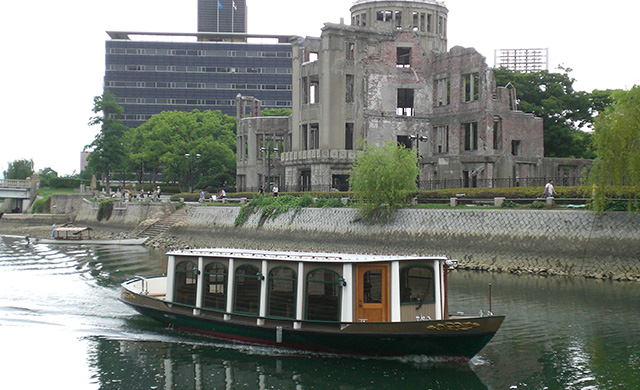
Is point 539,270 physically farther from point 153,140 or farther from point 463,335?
point 153,140

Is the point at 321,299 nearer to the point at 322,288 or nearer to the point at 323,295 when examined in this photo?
the point at 323,295

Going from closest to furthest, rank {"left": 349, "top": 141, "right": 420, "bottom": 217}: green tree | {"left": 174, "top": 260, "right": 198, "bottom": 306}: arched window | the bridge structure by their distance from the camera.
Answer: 1. {"left": 174, "top": 260, "right": 198, "bottom": 306}: arched window
2. {"left": 349, "top": 141, "right": 420, "bottom": 217}: green tree
3. the bridge structure

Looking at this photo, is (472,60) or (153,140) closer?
(472,60)

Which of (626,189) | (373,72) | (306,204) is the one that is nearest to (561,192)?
(626,189)

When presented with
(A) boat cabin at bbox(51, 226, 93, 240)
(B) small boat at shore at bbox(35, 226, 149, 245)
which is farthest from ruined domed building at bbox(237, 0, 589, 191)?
(A) boat cabin at bbox(51, 226, 93, 240)

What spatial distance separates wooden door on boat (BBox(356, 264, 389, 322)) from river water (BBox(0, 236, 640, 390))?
127 cm

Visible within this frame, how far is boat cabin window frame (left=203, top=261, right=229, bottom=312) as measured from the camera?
22484 mm

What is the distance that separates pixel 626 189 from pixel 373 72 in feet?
107

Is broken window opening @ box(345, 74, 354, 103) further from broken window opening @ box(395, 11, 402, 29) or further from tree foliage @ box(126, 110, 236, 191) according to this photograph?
tree foliage @ box(126, 110, 236, 191)

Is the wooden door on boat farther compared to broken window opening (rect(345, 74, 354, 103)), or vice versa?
broken window opening (rect(345, 74, 354, 103))

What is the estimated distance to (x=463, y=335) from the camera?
1891 cm

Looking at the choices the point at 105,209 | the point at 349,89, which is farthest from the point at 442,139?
the point at 105,209

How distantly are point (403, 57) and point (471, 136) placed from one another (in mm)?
10948

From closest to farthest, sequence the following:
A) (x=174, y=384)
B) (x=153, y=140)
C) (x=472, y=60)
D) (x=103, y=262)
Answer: (x=174, y=384) < (x=103, y=262) < (x=472, y=60) < (x=153, y=140)
